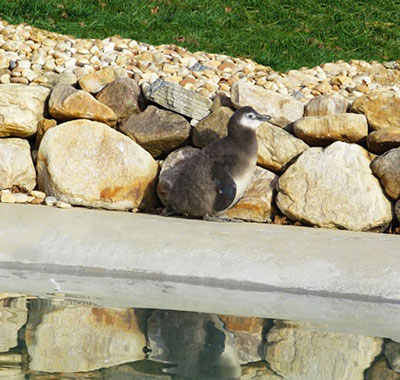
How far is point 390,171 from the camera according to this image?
6871mm

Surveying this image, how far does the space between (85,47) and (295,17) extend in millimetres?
3732

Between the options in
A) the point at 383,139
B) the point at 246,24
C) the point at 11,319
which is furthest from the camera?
the point at 246,24

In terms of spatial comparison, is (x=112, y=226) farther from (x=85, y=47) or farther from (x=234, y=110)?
(x=85, y=47)

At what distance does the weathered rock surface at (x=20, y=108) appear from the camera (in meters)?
7.55

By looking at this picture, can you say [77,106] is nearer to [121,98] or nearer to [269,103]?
[121,98]

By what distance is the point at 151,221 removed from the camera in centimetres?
646

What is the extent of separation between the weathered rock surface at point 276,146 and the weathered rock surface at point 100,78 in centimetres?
151

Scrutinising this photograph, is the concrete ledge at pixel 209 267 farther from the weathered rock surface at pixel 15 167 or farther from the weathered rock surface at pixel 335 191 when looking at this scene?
the weathered rock surface at pixel 15 167

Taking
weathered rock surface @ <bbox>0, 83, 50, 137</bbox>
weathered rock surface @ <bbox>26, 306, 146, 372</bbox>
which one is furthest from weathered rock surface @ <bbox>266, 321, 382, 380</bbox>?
weathered rock surface @ <bbox>0, 83, 50, 137</bbox>

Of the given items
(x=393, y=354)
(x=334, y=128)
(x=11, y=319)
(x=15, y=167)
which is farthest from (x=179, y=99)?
(x=393, y=354)

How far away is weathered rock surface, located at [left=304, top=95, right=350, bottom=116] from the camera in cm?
740

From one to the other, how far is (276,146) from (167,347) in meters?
3.60

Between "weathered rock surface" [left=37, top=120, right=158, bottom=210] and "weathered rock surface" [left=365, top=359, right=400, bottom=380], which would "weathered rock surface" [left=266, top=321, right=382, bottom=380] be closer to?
"weathered rock surface" [left=365, top=359, right=400, bottom=380]

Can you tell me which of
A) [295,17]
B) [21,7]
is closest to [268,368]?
[21,7]
